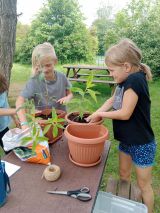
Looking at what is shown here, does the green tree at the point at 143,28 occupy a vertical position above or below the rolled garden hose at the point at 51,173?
above

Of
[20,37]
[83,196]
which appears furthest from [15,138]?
[20,37]

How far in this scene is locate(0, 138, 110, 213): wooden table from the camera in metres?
1.13

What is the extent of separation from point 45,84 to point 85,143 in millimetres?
916

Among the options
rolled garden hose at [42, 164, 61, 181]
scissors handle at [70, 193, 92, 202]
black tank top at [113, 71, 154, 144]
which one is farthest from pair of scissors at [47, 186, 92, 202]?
black tank top at [113, 71, 154, 144]

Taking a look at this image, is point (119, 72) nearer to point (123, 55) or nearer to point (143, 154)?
point (123, 55)

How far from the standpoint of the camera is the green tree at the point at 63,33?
15.5m

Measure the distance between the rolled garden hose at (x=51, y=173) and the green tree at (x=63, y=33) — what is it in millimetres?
14290

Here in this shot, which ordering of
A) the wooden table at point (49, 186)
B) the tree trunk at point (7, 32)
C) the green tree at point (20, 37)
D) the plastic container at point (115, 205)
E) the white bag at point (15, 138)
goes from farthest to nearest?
the green tree at point (20, 37) → the tree trunk at point (7, 32) → the plastic container at point (115, 205) → the white bag at point (15, 138) → the wooden table at point (49, 186)

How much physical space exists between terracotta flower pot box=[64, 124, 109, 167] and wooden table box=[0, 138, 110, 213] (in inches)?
1.9

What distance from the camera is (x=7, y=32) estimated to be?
3904mm

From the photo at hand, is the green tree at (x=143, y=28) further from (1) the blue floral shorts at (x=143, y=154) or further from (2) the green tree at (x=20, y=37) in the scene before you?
(1) the blue floral shorts at (x=143, y=154)

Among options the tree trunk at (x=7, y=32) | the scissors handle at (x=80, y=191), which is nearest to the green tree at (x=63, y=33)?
the tree trunk at (x=7, y=32)

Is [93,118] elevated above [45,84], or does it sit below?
below

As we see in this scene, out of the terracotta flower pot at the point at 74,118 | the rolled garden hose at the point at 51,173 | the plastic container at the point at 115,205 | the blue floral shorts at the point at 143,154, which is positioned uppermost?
the terracotta flower pot at the point at 74,118
